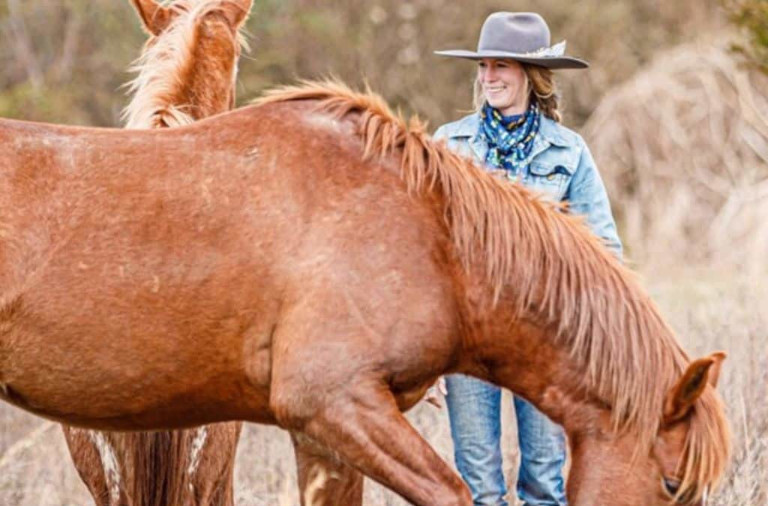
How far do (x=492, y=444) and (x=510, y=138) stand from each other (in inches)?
40.9

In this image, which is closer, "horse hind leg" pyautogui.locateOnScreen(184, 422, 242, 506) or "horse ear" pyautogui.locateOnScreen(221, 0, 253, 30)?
"horse hind leg" pyautogui.locateOnScreen(184, 422, 242, 506)

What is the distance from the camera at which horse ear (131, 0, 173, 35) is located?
18.9ft

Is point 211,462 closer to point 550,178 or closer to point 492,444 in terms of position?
point 492,444

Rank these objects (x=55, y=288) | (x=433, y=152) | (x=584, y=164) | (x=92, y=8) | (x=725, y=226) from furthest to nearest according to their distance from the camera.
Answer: (x=92, y=8) < (x=725, y=226) < (x=584, y=164) < (x=433, y=152) < (x=55, y=288)

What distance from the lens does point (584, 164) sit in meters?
4.78

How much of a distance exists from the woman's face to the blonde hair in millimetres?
33

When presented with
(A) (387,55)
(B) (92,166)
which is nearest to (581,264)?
(B) (92,166)

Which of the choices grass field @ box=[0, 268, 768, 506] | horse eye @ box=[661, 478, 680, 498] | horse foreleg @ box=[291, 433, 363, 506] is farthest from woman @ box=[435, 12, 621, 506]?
horse eye @ box=[661, 478, 680, 498]

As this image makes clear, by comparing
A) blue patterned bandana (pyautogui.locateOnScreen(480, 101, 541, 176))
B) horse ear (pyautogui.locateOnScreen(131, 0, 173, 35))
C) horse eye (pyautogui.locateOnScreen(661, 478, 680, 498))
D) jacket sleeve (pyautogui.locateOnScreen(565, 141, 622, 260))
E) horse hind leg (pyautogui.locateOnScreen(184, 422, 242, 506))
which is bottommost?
horse hind leg (pyautogui.locateOnScreen(184, 422, 242, 506))

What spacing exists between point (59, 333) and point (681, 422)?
171 centimetres

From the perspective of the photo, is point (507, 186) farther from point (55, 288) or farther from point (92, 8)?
point (92, 8)

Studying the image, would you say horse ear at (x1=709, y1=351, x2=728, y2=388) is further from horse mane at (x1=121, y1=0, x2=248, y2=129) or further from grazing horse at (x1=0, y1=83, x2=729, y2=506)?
horse mane at (x1=121, y1=0, x2=248, y2=129)

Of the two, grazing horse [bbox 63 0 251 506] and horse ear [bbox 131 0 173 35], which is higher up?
horse ear [bbox 131 0 173 35]

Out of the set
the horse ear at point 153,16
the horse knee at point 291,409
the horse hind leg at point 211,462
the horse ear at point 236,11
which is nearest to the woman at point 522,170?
the horse hind leg at point 211,462
